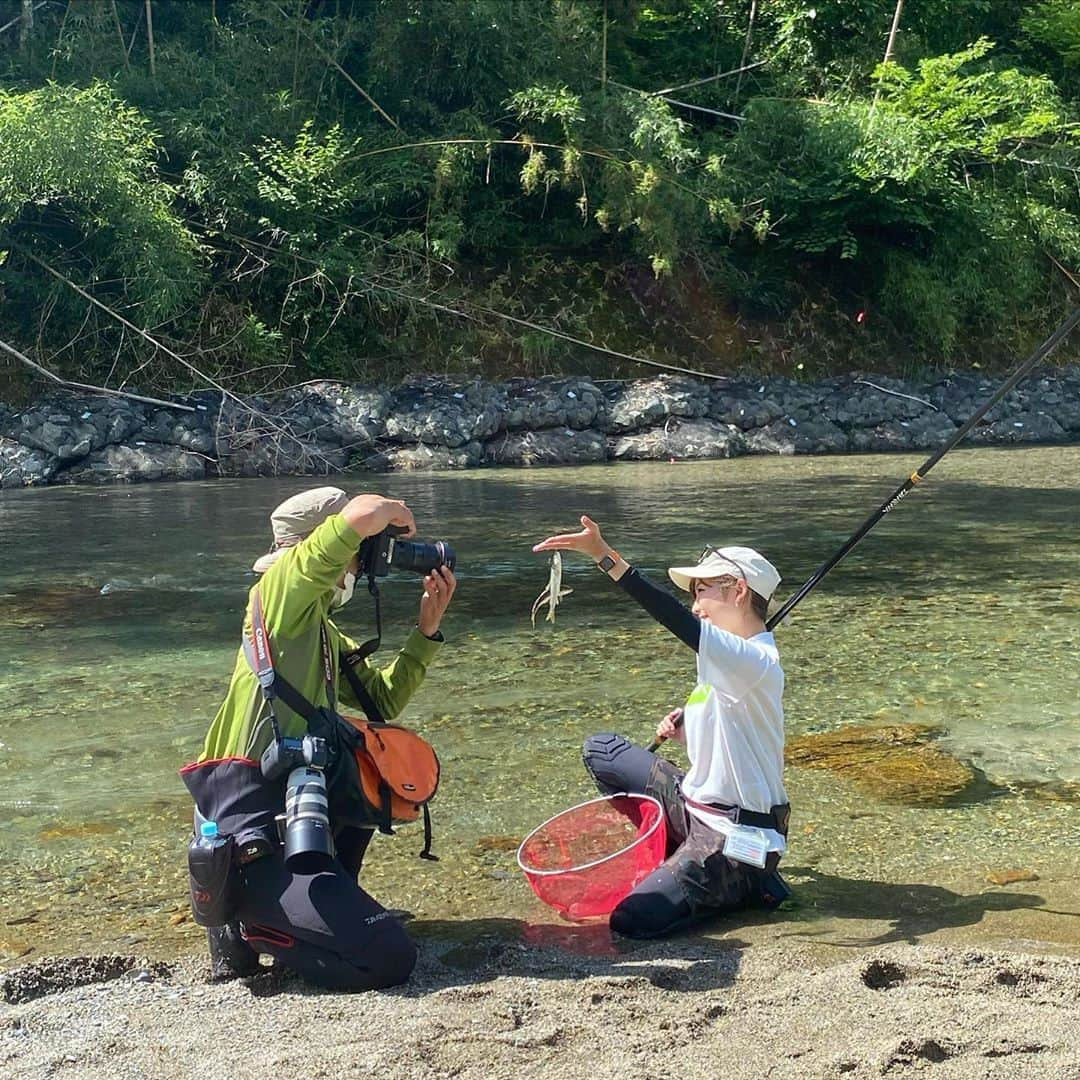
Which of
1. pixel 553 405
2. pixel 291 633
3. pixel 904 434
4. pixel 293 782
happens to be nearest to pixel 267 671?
pixel 291 633

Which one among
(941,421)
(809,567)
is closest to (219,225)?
(941,421)

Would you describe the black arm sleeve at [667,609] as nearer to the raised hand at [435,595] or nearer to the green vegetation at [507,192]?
the raised hand at [435,595]

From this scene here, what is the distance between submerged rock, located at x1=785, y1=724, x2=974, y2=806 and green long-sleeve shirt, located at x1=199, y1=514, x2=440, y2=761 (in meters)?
2.44

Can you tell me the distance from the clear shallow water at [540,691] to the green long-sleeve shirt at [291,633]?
0.72 m

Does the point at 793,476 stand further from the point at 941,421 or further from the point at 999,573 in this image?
the point at 999,573

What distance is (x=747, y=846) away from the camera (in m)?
3.92

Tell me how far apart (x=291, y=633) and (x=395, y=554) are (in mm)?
353

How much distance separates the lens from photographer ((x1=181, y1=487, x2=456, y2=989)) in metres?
3.45

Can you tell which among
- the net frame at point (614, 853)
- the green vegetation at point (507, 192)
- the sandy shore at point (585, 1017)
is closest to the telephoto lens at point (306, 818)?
the sandy shore at point (585, 1017)

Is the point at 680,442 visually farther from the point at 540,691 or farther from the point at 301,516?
the point at 301,516

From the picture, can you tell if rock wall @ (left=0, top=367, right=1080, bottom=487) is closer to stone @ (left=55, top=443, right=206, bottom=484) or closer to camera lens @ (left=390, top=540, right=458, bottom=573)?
stone @ (left=55, top=443, right=206, bottom=484)

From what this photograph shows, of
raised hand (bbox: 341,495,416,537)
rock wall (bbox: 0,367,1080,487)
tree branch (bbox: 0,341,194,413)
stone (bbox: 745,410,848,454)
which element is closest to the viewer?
raised hand (bbox: 341,495,416,537)

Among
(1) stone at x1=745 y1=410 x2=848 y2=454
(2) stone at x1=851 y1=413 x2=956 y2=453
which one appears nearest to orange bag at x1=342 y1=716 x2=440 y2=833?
(1) stone at x1=745 y1=410 x2=848 y2=454

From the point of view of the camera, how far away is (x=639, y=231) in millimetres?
21875
